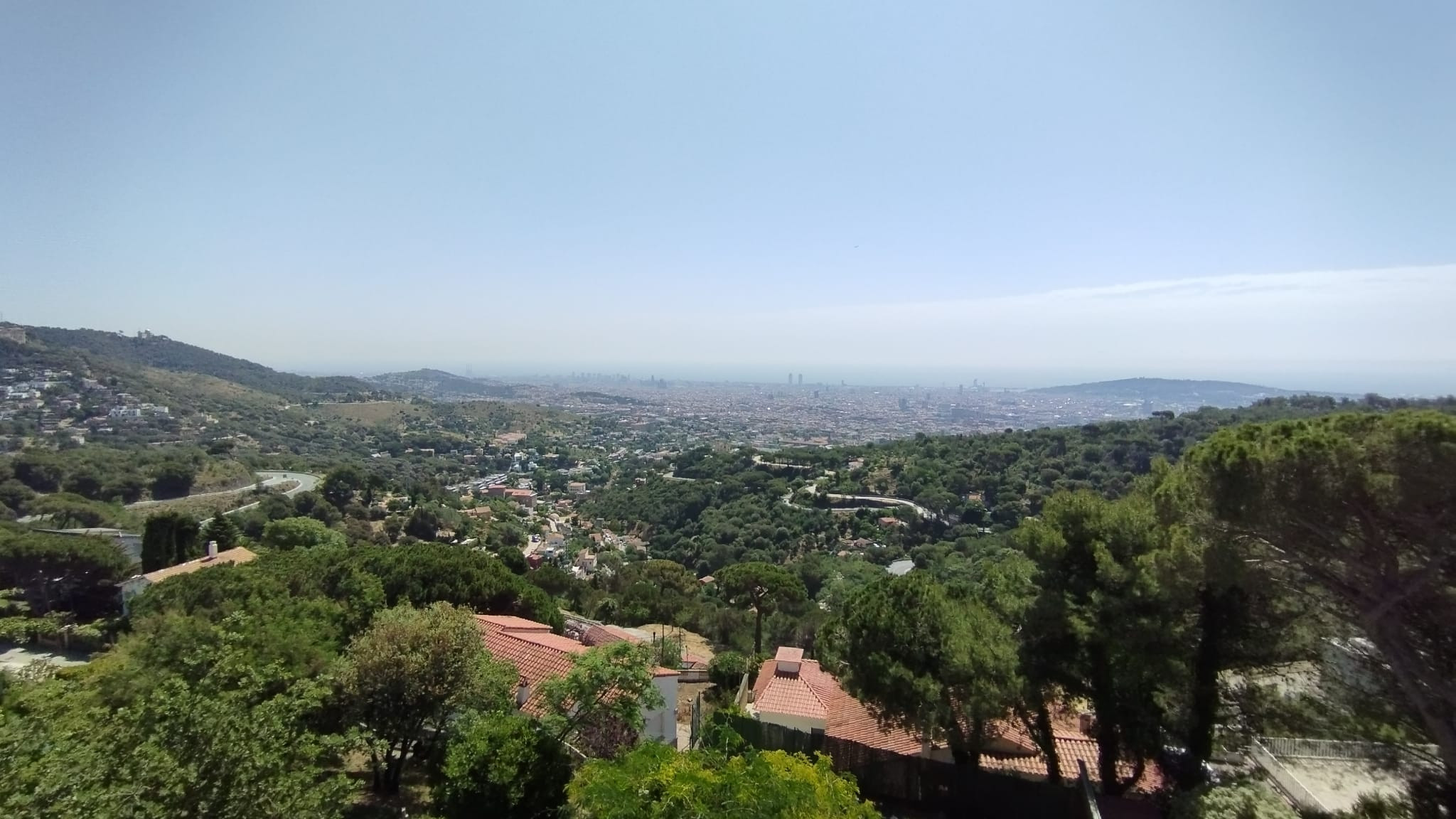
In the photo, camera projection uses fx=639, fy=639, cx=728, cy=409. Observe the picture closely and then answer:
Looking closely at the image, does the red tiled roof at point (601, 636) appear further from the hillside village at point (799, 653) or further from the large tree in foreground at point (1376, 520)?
the large tree in foreground at point (1376, 520)

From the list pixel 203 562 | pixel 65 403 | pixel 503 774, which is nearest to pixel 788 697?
pixel 503 774

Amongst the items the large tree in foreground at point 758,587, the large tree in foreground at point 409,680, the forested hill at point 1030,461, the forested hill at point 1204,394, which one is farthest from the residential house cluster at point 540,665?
the forested hill at point 1204,394

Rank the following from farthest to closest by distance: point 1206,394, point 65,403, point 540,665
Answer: point 1206,394
point 65,403
point 540,665

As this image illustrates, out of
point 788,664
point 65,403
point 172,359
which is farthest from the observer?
point 172,359

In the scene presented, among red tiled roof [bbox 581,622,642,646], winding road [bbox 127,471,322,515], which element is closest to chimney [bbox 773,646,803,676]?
red tiled roof [bbox 581,622,642,646]

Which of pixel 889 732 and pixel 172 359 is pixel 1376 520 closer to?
pixel 889 732

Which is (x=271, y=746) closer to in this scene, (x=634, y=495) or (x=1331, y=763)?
(x=1331, y=763)

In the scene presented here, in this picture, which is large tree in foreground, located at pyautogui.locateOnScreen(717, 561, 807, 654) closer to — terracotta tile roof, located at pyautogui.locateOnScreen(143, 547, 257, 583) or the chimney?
the chimney
